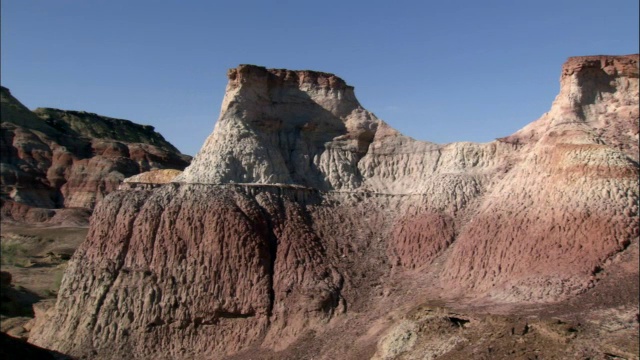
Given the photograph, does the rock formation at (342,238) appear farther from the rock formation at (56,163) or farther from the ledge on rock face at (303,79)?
the rock formation at (56,163)

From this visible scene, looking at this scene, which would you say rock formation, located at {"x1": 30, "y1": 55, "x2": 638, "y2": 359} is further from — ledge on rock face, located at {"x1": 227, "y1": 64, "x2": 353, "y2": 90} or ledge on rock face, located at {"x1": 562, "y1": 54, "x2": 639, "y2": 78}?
ledge on rock face, located at {"x1": 227, "y1": 64, "x2": 353, "y2": 90}

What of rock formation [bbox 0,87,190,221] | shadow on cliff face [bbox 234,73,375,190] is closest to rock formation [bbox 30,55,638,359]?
shadow on cliff face [bbox 234,73,375,190]

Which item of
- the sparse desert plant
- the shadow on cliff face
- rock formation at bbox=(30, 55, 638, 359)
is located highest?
the shadow on cliff face

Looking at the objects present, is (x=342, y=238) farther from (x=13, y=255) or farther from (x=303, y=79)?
(x=13, y=255)

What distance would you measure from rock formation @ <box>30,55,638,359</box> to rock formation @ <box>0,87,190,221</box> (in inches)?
2059

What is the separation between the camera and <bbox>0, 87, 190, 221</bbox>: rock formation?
83.1 m

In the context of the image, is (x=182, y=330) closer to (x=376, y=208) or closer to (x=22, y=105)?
(x=376, y=208)

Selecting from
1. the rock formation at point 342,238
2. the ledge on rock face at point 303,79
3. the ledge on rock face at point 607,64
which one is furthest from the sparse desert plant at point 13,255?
the ledge on rock face at point 607,64

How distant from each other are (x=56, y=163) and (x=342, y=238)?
224ft

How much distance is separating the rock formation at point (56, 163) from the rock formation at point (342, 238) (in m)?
52.3

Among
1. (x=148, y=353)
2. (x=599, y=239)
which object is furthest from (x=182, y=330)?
(x=599, y=239)

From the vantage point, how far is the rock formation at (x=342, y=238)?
80.0 ft

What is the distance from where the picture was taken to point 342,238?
3022 centimetres

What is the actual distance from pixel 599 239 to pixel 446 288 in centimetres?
566
